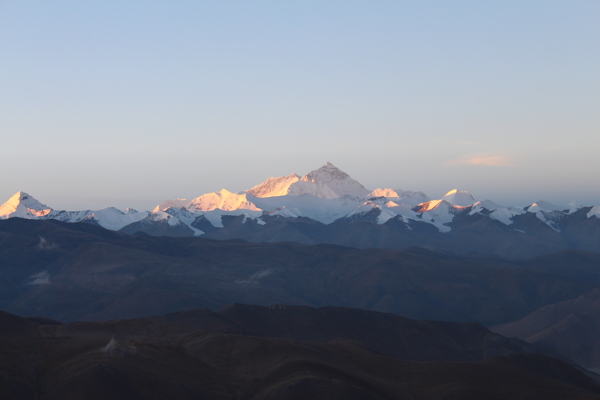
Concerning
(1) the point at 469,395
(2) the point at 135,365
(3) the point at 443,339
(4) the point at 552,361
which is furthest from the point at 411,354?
(2) the point at 135,365

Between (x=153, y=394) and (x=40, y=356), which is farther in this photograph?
(x=40, y=356)

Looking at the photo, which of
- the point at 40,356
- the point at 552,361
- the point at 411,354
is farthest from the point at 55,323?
the point at 552,361

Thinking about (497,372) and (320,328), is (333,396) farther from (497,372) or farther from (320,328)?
(320,328)

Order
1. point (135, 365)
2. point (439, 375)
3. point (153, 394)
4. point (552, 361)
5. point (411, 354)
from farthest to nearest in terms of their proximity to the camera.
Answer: point (411, 354)
point (552, 361)
point (439, 375)
point (135, 365)
point (153, 394)

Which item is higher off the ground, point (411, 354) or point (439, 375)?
point (439, 375)

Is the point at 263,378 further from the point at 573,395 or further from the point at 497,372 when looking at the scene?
the point at 573,395

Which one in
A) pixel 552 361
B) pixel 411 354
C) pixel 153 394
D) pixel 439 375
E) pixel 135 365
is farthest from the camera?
pixel 411 354
